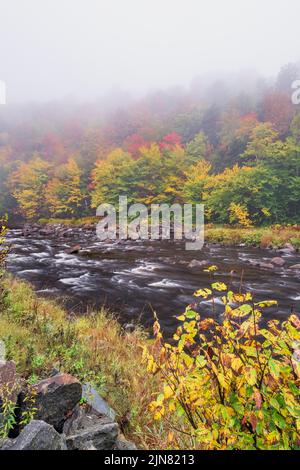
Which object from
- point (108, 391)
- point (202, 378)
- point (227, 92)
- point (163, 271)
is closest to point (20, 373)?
point (108, 391)

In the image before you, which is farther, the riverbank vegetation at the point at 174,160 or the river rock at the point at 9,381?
the riverbank vegetation at the point at 174,160

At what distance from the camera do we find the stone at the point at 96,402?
9.36ft

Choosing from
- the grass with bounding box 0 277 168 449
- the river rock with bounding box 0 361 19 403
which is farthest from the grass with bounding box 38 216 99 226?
the river rock with bounding box 0 361 19 403

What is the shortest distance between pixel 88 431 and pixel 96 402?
490 mm

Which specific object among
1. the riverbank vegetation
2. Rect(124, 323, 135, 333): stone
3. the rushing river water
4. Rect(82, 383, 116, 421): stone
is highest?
the riverbank vegetation

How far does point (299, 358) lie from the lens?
70.1 inches

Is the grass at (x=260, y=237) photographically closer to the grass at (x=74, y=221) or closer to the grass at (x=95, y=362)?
the grass at (x=95, y=362)

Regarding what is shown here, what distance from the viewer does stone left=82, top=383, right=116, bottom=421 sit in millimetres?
2854

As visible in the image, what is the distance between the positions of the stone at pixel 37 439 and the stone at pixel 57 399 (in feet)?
1.52

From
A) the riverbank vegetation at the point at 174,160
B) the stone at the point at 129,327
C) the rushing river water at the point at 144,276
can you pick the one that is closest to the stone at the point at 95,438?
the stone at the point at 129,327

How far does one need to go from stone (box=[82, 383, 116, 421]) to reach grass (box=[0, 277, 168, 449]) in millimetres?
198

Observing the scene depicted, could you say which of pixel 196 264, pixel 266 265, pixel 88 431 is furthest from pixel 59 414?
pixel 266 265

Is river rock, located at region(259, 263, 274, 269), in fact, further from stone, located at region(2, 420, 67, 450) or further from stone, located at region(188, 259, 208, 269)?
stone, located at region(2, 420, 67, 450)

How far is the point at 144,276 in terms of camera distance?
12.2 meters
